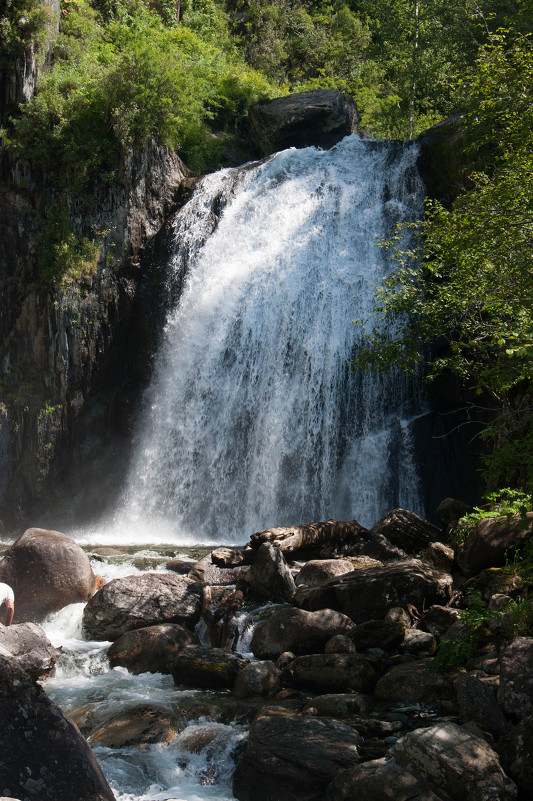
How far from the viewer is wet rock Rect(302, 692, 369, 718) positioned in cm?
538

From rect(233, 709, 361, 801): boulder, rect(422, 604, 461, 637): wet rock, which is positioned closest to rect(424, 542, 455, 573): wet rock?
rect(422, 604, 461, 637): wet rock

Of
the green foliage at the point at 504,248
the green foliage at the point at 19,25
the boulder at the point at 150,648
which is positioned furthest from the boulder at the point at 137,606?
the green foliage at the point at 19,25

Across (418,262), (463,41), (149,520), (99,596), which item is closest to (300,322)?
(418,262)

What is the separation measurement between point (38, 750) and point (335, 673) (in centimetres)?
332

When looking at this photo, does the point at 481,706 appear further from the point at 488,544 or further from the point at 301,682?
the point at 488,544

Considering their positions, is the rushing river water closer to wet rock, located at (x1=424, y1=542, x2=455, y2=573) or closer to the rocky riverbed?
the rocky riverbed

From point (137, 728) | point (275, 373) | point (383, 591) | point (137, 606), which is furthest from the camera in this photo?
point (275, 373)

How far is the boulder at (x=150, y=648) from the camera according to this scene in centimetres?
685

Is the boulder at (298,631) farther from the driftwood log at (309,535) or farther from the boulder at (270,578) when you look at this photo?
the driftwood log at (309,535)

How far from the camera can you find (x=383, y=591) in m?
7.11

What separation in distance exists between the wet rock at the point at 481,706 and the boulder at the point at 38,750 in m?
2.58

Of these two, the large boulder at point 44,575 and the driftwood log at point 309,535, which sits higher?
the driftwood log at point 309,535

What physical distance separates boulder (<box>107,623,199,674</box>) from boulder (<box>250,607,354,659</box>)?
0.85 meters

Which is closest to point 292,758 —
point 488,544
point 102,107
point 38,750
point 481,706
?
point 481,706
